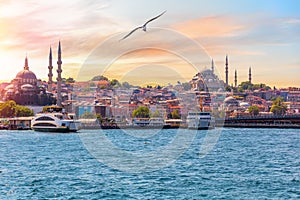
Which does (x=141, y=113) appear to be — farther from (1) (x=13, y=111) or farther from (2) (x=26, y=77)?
(2) (x=26, y=77)

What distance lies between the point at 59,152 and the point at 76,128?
18994 mm

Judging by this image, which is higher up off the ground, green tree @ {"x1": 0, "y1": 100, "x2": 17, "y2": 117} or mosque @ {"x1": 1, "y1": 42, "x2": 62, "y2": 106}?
mosque @ {"x1": 1, "y1": 42, "x2": 62, "y2": 106}

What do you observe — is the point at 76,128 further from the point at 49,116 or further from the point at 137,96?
the point at 137,96

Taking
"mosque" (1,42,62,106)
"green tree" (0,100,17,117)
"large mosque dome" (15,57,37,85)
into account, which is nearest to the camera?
"green tree" (0,100,17,117)

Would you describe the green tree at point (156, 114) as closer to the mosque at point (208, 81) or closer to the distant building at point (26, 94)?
the distant building at point (26, 94)

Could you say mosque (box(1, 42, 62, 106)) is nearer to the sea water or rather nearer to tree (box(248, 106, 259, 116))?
tree (box(248, 106, 259, 116))

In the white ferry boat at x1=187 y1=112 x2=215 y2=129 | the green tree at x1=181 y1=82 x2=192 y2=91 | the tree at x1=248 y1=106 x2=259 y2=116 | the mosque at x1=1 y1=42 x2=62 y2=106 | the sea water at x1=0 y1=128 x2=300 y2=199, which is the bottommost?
the sea water at x1=0 y1=128 x2=300 y2=199

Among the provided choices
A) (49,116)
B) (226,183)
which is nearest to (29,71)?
(49,116)

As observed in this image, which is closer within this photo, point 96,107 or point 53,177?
point 53,177

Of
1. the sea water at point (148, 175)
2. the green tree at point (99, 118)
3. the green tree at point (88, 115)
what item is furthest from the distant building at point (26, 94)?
the sea water at point (148, 175)

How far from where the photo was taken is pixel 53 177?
1416cm

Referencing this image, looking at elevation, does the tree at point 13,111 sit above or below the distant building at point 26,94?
below

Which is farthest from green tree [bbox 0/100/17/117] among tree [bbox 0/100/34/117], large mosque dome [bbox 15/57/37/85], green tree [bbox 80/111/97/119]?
large mosque dome [bbox 15/57/37/85]

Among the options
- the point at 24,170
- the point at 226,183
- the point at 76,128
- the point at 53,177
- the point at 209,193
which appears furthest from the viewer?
the point at 76,128
